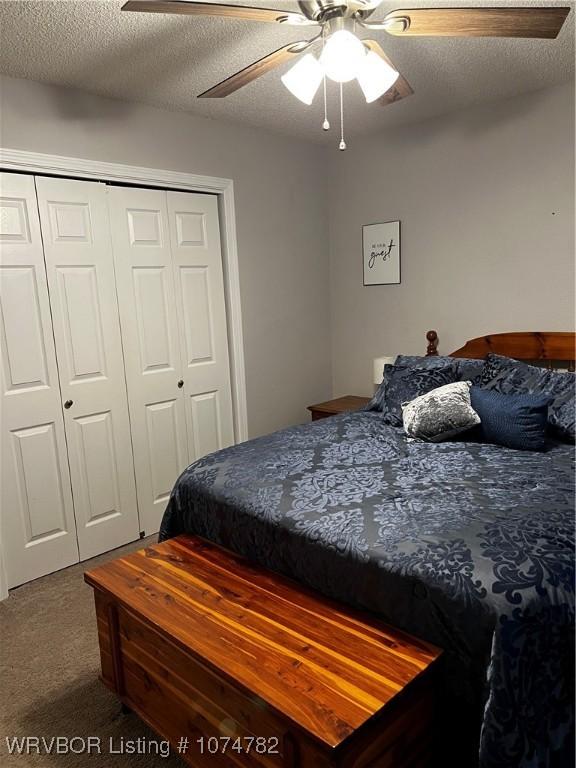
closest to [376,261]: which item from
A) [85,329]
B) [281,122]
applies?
[281,122]

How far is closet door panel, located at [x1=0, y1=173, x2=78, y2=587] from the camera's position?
2654 mm

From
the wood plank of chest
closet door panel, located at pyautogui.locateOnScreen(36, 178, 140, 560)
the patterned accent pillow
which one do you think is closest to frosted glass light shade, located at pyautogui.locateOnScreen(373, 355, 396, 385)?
the patterned accent pillow

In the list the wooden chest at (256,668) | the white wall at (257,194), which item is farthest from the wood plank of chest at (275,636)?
the white wall at (257,194)

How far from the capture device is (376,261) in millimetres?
3861

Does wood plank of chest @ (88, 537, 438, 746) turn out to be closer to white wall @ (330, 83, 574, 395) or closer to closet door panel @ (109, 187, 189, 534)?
closet door panel @ (109, 187, 189, 534)

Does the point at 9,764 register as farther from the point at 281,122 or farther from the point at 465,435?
the point at 281,122

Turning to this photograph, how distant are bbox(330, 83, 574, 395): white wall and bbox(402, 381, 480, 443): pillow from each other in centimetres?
95

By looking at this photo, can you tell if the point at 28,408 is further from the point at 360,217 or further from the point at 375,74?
the point at 360,217

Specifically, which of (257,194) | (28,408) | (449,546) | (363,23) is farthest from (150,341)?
(449,546)

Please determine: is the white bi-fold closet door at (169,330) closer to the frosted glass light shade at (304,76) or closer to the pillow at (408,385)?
the pillow at (408,385)

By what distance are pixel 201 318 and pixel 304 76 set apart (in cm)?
177

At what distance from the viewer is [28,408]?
276 cm

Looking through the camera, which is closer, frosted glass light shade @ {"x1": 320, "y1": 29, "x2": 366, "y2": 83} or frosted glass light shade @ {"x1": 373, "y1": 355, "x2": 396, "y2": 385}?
frosted glass light shade @ {"x1": 320, "y1": 29, "x2": 366, "y2": 83}

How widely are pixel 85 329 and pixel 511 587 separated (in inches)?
95.0
